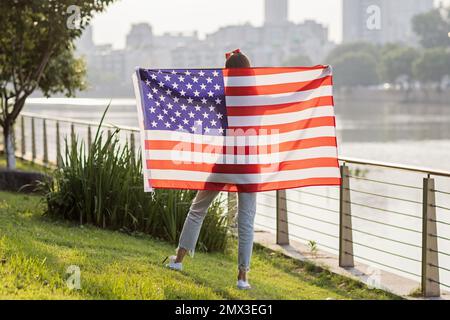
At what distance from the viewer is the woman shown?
6.16 m

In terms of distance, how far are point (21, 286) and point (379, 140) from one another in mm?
46439

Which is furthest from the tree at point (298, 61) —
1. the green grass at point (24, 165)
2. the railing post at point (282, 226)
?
the railing post at point (282, 226)

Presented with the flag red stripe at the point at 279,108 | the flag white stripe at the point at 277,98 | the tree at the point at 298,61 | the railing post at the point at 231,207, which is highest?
the tree at the point at 298,61

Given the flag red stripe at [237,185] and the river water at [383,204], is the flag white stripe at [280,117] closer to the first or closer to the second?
the flag red stripe at [237,185]

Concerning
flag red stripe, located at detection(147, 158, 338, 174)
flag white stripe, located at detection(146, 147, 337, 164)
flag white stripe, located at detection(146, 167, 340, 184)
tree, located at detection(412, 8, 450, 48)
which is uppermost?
tree, located at detection(412, 8, 450, 48)

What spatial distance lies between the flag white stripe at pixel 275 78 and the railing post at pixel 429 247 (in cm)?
134

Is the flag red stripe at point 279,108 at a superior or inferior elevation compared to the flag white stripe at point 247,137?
superior

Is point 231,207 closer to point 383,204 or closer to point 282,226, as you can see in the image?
point 282,226

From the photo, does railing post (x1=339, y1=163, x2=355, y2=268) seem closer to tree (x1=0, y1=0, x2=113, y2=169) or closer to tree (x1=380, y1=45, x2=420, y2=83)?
tree (x1=0, y1=0, x2=113, y2=169)

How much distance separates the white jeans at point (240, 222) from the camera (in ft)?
20.2

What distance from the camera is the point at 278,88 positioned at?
20.8 feet

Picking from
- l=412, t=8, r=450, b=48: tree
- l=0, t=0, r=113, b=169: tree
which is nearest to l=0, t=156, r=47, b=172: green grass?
l=0, t=0, r=113, b=169: tree

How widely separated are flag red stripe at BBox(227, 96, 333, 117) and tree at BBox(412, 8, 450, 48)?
142m

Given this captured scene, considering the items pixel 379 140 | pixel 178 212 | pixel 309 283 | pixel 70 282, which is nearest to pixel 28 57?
pixel 178 212
